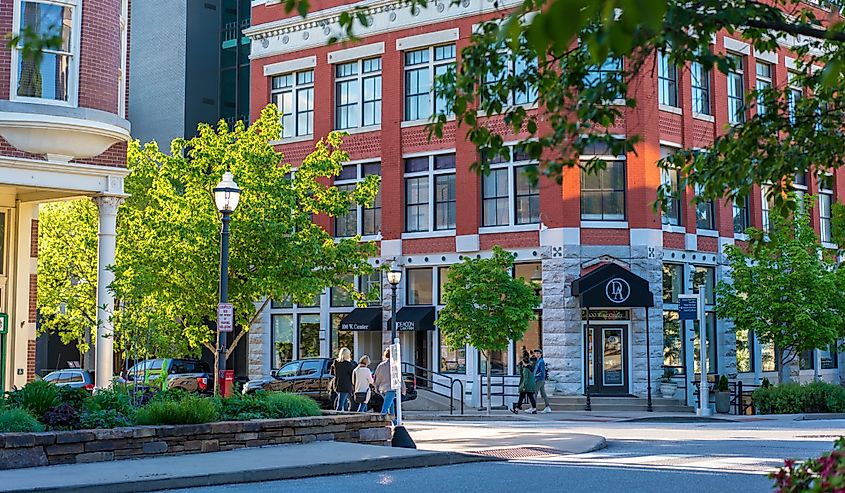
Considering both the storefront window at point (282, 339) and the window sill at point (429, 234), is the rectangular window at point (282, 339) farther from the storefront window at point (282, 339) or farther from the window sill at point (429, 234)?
the window sill at point (429, 234)

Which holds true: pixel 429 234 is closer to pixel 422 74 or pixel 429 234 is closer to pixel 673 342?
pixel 422 74

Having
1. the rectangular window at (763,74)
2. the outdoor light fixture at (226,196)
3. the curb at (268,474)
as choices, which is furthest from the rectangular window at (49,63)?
the rectangular window at (763,74)

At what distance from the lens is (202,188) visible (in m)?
31.3

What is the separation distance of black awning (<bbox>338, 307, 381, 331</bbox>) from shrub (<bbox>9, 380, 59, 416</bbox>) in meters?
22.5

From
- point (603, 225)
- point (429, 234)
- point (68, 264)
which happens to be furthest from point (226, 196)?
point (68, 264)

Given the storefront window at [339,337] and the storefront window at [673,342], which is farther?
the storefront window at [339,337]

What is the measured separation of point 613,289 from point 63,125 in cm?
1872

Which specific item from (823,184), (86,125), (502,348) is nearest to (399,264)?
(502,348)

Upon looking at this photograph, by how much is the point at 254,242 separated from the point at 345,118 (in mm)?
12422

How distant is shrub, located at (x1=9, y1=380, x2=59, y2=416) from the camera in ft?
53.9

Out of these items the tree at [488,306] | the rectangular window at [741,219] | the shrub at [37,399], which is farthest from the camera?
the rectangular window at [741,219]

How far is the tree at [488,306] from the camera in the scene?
107 feet

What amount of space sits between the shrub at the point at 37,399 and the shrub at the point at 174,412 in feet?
4.22

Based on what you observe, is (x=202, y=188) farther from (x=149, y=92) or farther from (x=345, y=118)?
(x=149, y=92)
